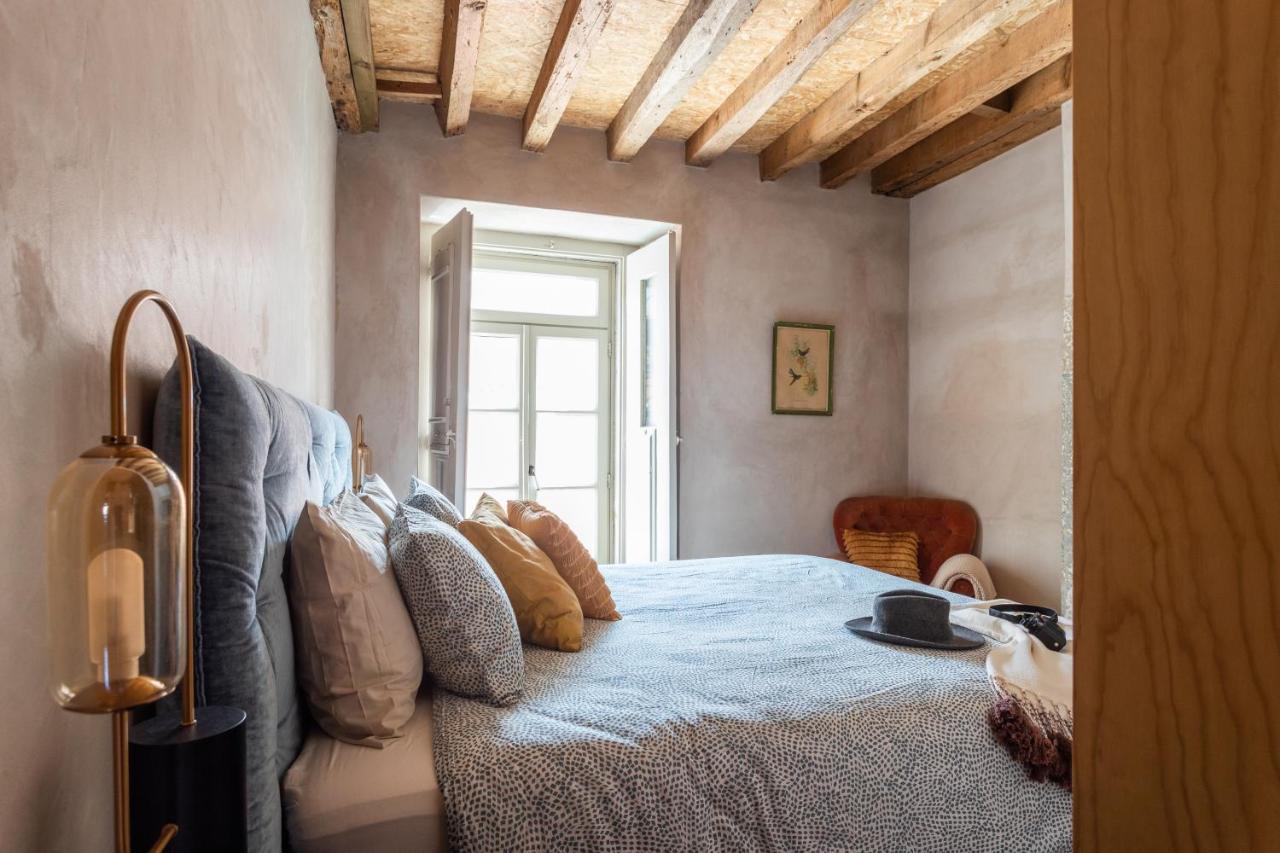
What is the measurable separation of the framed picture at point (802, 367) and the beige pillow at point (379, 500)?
2.58 meters

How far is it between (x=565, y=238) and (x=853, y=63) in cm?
206

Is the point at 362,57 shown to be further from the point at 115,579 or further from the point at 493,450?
the point at 115,579

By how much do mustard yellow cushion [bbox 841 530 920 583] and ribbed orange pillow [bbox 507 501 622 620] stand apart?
8.10 ft

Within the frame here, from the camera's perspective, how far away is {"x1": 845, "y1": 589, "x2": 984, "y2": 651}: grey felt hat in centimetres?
206

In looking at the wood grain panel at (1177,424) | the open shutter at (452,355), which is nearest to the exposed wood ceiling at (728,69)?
the open shutter at (452,355)

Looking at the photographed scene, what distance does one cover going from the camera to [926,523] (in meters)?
4.46

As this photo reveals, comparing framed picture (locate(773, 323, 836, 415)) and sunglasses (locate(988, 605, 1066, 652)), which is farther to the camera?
framed picture (locate(773, 323, 836, 415))

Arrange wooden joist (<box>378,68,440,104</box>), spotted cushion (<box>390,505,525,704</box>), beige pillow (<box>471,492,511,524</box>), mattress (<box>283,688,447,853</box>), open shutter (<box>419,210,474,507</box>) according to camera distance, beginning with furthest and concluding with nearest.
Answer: open shutter (<box>419,210,474,507</box>), wooden joist (<box>378,68,440,104</box>), beige pillow (<box>471,492,511,524</box>), spotted cushion (<box>390,505,525,704</box>), mattress (<box>283,688,447,853</box>)

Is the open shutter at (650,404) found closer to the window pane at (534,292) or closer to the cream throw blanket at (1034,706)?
the window pane at (534,292)

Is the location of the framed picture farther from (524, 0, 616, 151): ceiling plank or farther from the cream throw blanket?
the cream throw blanket

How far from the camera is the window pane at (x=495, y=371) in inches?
192

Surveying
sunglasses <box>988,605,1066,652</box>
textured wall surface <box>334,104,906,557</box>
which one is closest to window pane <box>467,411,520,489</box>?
textured wall surface <box>334,104,906,557</box>

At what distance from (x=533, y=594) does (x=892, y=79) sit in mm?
2650

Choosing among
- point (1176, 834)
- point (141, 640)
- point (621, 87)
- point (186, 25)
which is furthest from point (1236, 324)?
point (621, 87)
